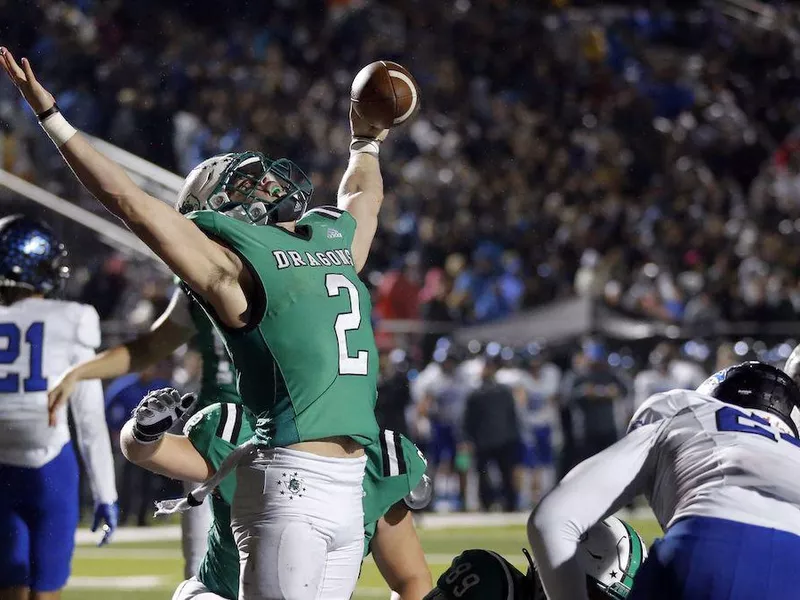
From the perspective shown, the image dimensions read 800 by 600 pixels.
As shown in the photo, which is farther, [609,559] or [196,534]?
[196,534]

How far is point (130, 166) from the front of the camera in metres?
12.0

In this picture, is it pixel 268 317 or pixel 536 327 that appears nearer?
pixel 268 317

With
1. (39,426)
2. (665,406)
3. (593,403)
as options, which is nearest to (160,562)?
(39,426)

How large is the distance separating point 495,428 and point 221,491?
8.76m

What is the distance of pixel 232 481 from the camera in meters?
4.00

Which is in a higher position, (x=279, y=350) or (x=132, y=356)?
(x=279, y=350)

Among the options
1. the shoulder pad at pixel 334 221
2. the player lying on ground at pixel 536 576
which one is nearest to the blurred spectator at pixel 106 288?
the shoulder pad at pixel 334 221

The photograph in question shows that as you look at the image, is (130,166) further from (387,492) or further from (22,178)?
(387,492)

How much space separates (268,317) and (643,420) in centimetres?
96

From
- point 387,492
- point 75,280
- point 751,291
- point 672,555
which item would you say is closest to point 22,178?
point 75,280

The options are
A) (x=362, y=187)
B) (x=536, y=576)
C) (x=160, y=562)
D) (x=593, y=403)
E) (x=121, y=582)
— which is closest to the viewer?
(x=536, y=576)

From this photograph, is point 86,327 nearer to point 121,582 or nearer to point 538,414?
point 121,582

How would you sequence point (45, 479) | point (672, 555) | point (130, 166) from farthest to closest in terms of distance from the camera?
1. point (130, 166)
2. point (45, 479)
3. point (672, 555)

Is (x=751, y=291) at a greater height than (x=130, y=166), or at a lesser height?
lesser
